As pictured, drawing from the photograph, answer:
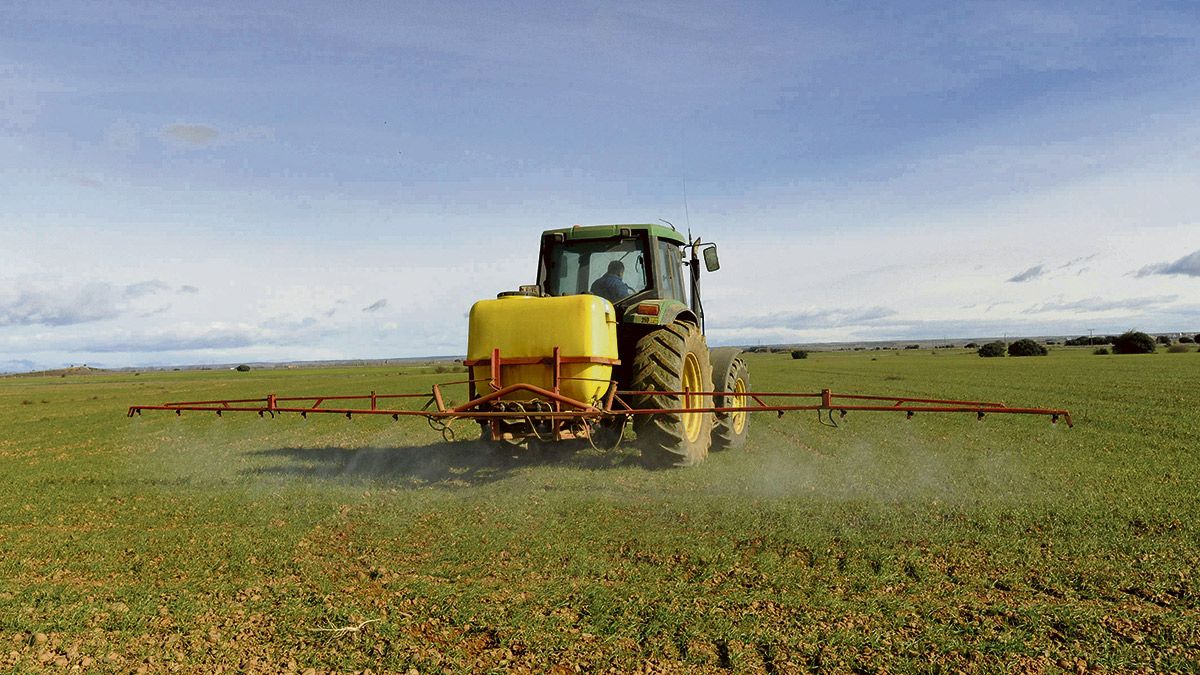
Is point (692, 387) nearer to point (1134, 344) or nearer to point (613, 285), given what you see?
point (613, 285)

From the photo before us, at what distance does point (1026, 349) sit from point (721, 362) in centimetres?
5667

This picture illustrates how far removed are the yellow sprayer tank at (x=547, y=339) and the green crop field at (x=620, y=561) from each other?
1.15 metres

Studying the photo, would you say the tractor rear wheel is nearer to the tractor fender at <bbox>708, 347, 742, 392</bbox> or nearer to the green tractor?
the green tractor

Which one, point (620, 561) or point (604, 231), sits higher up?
point (604, 231)

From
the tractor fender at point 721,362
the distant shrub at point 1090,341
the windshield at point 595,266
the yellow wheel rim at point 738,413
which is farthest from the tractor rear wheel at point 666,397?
the distant shrub at point 1090,341

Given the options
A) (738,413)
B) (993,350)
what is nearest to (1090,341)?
(993,350)

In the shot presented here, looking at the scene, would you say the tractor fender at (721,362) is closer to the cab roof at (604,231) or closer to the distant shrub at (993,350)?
the cab roof at (604,231)

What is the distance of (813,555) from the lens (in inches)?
209

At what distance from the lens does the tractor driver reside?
9.20m

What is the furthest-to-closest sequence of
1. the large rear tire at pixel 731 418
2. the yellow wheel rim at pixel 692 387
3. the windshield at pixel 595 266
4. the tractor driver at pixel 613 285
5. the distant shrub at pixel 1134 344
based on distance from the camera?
1. the distant shrub at pixel 1134 344
2. the large rear tire at pixel 731 418
3. the windshield at pixel 595 266
4. the tractor driver at pixel 613 285
5. the yellow wheel rim at pixel 692 387

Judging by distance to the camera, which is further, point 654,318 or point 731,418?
point 731,418

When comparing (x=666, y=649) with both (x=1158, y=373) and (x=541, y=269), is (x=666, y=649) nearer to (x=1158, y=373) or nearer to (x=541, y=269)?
(x=541, y=269)

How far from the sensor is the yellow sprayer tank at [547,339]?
7383 mm

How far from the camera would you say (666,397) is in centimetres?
791
